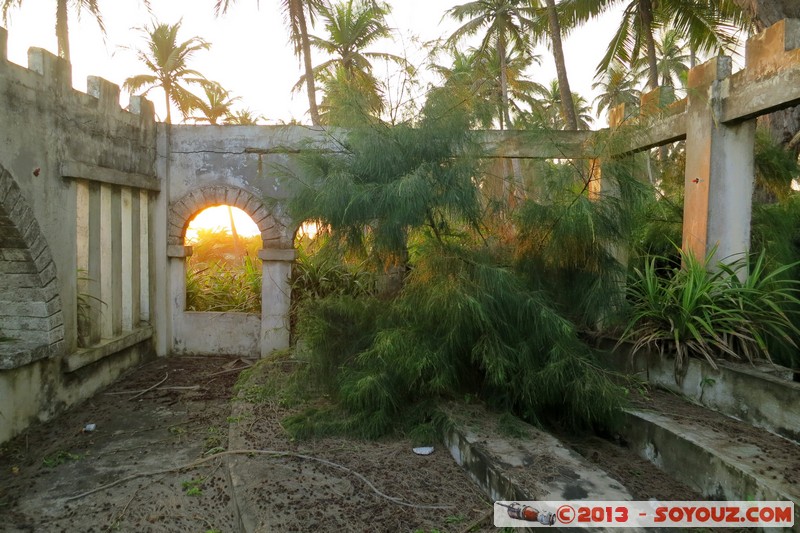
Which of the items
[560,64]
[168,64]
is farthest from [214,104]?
[560,64]

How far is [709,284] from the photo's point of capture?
519cm

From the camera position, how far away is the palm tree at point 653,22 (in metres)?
11.8

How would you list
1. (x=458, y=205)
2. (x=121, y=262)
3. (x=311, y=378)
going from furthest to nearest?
(x=121, y=262) → (x=311, y=378) → (x=458, y=205)

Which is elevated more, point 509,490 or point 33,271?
point 33,271

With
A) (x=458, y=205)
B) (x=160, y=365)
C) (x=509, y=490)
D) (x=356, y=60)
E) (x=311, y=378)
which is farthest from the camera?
(x=356, y=60)

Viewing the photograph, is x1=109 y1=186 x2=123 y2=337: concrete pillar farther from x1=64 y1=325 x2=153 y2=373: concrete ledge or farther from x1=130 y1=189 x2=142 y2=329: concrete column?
x1=130 y1=189 x2=142 y2=329: concrete column

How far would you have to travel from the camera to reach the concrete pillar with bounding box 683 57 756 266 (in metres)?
5.39

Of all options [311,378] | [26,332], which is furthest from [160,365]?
[311,378]

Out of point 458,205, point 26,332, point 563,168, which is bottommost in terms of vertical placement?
point 26,332

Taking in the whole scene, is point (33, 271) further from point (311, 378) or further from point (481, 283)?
point (481, 283)

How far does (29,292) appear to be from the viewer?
558 centimetres

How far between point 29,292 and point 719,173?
6.57m

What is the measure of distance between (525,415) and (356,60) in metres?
14.3

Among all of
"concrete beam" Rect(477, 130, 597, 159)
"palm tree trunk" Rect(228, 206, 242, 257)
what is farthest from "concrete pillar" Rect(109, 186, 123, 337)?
"palm tree trunk" Rect(228, 206, 242, 257)
